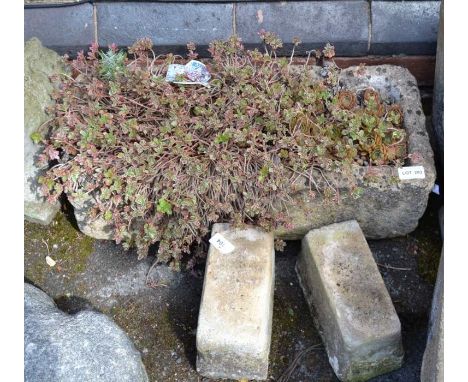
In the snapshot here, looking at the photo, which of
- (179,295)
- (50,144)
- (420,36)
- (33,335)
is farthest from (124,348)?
(420,36)

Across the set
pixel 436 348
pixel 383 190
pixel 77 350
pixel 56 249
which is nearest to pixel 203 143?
pixel 383 190

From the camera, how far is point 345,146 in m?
2.71

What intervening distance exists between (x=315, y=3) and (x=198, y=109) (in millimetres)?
1054

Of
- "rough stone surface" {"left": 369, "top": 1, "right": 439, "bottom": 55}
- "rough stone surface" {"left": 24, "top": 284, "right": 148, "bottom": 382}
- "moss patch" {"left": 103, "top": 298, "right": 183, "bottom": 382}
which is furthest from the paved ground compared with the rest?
"rough stone surface" {"left": 369, "top": 1, "right": 439, "bottom": 55}

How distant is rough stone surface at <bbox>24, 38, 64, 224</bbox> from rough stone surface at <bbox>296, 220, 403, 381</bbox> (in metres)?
1.37

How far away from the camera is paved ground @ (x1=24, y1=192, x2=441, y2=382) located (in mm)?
2643

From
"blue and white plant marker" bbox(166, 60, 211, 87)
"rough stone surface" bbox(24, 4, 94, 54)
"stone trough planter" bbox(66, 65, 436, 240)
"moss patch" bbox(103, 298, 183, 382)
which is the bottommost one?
"moss patch" bbox(103, 298, 183, 382)

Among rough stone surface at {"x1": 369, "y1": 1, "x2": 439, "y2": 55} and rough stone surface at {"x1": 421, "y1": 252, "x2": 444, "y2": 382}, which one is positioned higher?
rough stone surface at {"x1": 369, "y1": 1, "x2": 439, "y2": 55}

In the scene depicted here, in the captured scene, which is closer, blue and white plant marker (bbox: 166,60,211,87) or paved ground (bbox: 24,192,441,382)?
paved ground (bbox: 24,192,441,382)

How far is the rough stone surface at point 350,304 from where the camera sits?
7.97 ft

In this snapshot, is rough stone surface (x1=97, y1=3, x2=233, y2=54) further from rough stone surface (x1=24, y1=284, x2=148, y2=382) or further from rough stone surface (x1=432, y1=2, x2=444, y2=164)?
rough stone surface (x1=24, y1=284, x2=148, y2=382)

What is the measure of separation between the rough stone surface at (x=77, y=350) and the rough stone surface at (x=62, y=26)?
1.63 meters

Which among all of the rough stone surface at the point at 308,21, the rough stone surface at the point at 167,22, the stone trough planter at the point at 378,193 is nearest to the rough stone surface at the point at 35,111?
the stone trough planter at the point at 378,193

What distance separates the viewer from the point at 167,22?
3336 mm
